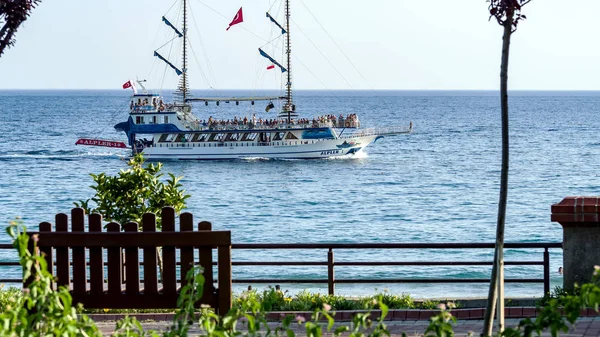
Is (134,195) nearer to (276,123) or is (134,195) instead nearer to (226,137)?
(276,123)

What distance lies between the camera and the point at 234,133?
79.4 m

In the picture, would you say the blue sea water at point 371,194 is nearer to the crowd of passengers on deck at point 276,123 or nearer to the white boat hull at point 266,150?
the white boat hull at point 266,150

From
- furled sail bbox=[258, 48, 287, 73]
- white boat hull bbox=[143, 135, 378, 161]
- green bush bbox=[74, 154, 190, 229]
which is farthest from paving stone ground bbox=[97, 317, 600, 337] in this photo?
furled sail bbox=[258, 48, 287, 73]

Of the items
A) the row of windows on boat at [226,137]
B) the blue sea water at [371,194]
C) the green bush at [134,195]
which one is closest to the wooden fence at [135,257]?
the green bush at [134,195]

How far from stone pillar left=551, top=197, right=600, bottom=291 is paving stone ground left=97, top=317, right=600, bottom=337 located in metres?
0.62

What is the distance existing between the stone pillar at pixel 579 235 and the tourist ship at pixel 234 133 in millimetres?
64396

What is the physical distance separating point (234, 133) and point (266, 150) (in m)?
2.89

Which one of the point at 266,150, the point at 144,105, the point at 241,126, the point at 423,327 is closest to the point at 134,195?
the point at 423,327

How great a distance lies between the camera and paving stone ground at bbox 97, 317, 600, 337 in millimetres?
8328

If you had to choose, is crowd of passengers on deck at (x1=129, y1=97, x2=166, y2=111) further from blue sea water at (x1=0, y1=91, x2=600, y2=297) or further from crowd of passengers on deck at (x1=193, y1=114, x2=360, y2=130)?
blue sea water at (x1=0, y1=91, x2=600, y2=297)

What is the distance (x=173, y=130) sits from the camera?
3022 inches

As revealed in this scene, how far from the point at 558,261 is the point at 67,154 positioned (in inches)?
2481

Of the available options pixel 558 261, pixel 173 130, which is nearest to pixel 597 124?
pixel 173 130

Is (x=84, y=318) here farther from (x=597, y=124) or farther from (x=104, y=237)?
(x=597, y=124)
